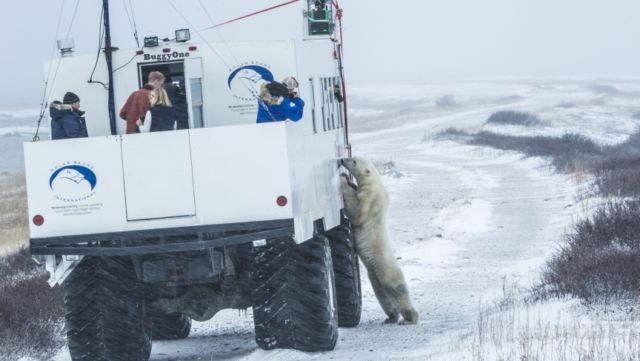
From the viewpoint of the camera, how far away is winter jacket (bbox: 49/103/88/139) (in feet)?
33.6

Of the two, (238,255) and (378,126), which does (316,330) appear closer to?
(238,255)

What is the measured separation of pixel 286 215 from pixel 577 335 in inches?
106

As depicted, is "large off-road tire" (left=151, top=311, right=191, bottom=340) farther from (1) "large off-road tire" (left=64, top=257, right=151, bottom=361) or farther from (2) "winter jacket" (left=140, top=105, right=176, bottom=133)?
(2) "winter jacket" (left=140, top=105, right=176, bottom=133)

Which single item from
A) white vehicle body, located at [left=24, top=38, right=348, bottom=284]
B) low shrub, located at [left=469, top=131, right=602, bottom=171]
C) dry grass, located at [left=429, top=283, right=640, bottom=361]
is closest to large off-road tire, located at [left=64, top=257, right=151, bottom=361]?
white vehicle body, located at [left=24, top=38, right=348, bottom=284]

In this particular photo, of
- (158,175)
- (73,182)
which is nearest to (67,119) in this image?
(73,182)

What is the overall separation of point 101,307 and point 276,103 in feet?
8.33

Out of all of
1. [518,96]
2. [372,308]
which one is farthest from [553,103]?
[372,308]

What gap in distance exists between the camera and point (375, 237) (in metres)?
13.0

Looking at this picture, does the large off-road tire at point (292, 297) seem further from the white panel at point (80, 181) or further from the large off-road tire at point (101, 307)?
the white panel at point (80, 181)

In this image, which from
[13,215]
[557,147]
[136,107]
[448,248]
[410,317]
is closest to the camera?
[136,107]

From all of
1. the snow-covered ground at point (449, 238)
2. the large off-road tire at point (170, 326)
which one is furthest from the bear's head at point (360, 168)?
the large off-road tire at point (170, 326)

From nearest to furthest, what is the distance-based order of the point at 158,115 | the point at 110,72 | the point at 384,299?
the point at 158,115 → the point at 110,72 → the point at 384,299

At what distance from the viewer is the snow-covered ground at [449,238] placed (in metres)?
11.9

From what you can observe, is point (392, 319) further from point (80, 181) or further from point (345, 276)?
point (80, 181)
